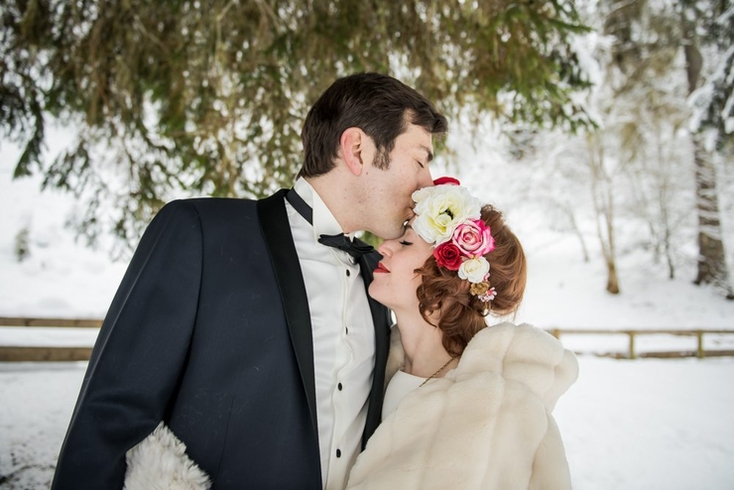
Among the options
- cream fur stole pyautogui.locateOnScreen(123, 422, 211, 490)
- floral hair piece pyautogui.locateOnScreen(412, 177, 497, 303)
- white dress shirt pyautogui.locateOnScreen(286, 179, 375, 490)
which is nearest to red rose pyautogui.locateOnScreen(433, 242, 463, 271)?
floral hair piece pyautogui.locateOnScreen(412, 177, 497, 303)

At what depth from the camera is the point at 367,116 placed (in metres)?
1.88

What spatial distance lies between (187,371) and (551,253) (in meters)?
21.5

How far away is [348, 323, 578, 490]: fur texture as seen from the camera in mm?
1398

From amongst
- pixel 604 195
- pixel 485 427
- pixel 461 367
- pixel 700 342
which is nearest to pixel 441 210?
pixel 461 367

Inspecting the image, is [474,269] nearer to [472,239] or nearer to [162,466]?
[472,239]

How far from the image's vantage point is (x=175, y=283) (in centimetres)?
143

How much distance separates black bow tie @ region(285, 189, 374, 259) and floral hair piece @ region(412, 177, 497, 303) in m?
0.24

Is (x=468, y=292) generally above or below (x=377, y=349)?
above

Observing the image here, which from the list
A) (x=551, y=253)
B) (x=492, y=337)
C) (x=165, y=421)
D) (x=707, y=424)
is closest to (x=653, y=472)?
(x=707, y=424)

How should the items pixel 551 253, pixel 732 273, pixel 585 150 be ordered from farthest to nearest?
pixel 551 253
pixel 585 150
pixel 732 273

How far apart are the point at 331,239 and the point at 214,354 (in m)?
0.58

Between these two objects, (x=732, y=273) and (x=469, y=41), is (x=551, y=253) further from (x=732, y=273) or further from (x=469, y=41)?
(x=469, y=41)

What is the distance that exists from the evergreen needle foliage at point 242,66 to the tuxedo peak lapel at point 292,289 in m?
2.01

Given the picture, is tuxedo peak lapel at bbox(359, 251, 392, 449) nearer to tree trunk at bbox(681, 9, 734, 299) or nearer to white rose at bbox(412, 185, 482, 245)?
white rose at bbox(412, 185, 482, 245)
